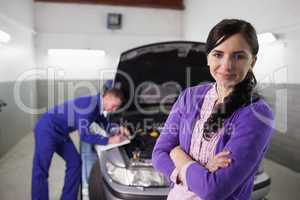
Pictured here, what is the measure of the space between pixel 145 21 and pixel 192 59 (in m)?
4.21

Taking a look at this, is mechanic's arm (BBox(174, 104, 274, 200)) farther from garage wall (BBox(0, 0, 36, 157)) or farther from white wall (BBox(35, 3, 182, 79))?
white wall (BBox(35, 3, 182, 79))

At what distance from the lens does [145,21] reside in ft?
21.8

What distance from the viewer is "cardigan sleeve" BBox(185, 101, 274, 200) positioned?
0.83 metres

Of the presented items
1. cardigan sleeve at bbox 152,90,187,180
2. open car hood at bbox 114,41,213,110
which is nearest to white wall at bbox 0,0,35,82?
open car hood at bbox 114,41,213,110

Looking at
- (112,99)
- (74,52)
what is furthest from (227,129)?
(74,52)

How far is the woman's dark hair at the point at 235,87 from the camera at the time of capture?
85cm

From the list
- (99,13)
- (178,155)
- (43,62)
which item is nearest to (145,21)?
(99,13)

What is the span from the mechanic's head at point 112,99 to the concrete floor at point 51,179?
111cm

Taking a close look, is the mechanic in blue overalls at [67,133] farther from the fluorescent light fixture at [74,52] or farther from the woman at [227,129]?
the fluorescent light fixture at [74,52]

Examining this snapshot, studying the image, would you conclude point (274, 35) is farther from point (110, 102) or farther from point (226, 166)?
point (226, 166)

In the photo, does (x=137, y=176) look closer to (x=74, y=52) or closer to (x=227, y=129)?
(x=227, y=129)

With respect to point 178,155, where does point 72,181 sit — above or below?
below

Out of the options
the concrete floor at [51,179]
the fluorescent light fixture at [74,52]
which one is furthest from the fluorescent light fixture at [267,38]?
the fluorescent light fixture at [74,52]

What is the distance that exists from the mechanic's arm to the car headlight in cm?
93
